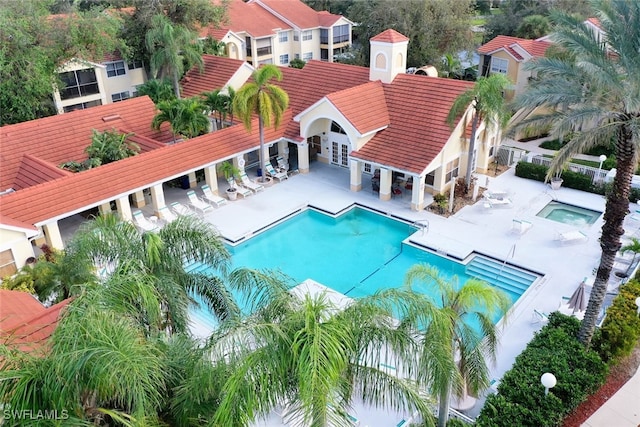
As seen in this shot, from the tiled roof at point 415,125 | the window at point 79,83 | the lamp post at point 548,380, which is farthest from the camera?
the window at point 79,83

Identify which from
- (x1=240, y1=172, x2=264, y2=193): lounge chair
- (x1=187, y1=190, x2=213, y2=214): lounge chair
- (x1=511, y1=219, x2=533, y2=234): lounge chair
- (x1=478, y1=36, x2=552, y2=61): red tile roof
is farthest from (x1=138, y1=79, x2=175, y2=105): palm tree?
(x1=478, y1=36, x2=552, y2=61): red tile roof

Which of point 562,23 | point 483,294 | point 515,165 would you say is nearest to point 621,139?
point 562,23

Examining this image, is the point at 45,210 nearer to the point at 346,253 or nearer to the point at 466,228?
the point at 346,253

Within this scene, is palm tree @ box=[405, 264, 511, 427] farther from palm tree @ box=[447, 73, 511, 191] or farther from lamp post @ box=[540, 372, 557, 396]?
palm tree @ box=[447, 73, 511, 191]

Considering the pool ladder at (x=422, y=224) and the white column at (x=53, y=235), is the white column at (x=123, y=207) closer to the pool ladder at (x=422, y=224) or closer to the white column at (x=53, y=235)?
the white column at (x=53, y=235)

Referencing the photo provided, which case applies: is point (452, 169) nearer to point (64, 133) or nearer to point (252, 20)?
point (64, 133)

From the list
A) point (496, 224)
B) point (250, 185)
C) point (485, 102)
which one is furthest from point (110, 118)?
point (496, 224)

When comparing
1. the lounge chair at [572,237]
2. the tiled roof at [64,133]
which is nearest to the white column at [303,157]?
the tiled roof at [64,133]
